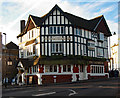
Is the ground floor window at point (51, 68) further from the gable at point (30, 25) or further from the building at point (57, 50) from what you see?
the gable at point (30, 25)

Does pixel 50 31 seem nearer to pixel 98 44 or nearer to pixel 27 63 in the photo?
pixel 27 63

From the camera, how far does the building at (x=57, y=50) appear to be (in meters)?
36.2

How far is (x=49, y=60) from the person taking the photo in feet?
119

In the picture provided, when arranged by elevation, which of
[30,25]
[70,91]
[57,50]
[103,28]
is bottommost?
[70,91]

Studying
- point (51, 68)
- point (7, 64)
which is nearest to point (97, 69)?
point (51, 68)

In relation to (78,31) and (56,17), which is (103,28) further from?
(56,17)

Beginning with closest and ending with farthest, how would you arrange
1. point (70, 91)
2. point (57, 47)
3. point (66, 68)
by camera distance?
point (70, 91)
point (66, 68)
point (57, 47)

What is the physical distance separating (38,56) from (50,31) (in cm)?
528

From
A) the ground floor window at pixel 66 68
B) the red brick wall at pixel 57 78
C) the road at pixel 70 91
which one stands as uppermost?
the ground floor window at pixel 66 68

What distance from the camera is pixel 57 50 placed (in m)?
36.9

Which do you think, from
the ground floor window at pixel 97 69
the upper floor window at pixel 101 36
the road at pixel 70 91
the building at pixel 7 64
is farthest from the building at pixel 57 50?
the road at pixel 70 91

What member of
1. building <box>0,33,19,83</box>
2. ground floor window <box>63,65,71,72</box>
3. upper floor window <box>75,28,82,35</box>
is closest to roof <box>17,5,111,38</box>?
upper floor window <box>75,28,82,35</box>

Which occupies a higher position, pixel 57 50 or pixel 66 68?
pixel 57 50

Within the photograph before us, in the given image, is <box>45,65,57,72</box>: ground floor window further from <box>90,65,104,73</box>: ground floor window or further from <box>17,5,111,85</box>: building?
<box>90,65,104,73</box>: ground floor window
